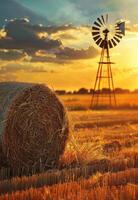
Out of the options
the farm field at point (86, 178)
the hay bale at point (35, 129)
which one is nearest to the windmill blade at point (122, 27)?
the farm field at point (86, 178)

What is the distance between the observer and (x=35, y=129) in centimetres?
1109

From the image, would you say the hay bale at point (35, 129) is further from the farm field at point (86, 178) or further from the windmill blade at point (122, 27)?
the windmill blade at point (122, 27)

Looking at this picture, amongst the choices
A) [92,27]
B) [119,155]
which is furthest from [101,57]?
[119,155]

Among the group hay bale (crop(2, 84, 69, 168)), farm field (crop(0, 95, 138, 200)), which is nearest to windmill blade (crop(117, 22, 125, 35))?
farm field (crop(0, 95, 138, 200))

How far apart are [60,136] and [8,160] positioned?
147 cm

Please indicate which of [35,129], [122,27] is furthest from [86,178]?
[122,27]

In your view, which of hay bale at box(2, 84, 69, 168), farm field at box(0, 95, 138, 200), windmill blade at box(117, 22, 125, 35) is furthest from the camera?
windmill blade at box(117, 22, 125, 35)

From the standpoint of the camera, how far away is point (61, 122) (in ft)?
37.4

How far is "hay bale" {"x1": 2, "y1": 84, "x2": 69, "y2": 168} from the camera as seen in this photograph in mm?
10438

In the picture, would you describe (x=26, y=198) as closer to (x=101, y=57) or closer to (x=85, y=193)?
(x=85, y=193)

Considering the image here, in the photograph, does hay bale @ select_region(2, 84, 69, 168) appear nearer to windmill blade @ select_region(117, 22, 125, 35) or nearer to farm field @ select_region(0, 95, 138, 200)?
farm field @ select_region(0, 95, 138, 200)

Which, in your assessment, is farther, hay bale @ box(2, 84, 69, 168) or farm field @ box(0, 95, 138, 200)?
hay bale @ box(2, 84, 69, 168)

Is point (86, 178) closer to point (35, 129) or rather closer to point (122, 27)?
point (35, 129)

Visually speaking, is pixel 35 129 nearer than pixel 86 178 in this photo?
No
